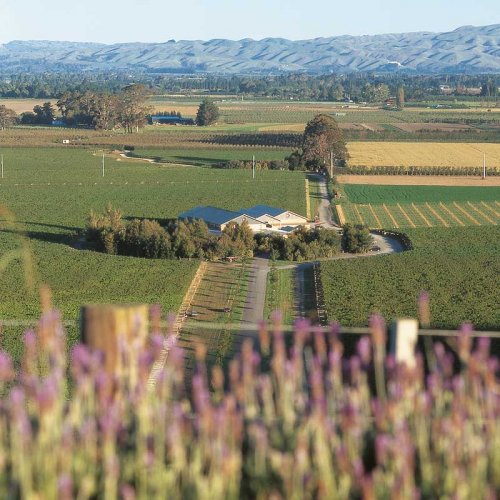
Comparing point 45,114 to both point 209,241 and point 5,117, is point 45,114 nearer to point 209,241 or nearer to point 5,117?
point 5,117

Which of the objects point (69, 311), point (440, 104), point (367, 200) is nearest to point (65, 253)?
point (69, 311)

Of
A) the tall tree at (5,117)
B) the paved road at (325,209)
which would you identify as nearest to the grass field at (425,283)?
the paved road at (325,209)

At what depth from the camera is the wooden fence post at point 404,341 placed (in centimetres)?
409

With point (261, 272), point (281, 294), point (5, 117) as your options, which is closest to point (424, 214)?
point (261, 272)

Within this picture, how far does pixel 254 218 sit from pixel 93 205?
12.1 meters

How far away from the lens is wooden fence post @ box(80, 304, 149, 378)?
12.9 feet

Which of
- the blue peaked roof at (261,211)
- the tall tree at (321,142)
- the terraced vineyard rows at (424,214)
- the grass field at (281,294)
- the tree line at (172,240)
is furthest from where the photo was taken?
the tall tree at (321,142)

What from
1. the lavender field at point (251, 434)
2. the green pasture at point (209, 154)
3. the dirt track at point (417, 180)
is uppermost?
the lavender field at point (251, 434)

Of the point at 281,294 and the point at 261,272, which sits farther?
the point at 261,272

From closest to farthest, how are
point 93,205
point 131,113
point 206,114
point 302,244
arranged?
point 302,244, point 93,205, point 131,113, point 206,114

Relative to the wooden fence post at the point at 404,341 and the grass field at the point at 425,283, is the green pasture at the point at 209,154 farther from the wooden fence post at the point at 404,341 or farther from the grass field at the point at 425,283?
the wooden fence post at the point at 404,341

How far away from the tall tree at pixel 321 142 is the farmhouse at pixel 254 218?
26.9 metres

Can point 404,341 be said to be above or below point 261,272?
above

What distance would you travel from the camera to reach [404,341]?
13.5 feet
